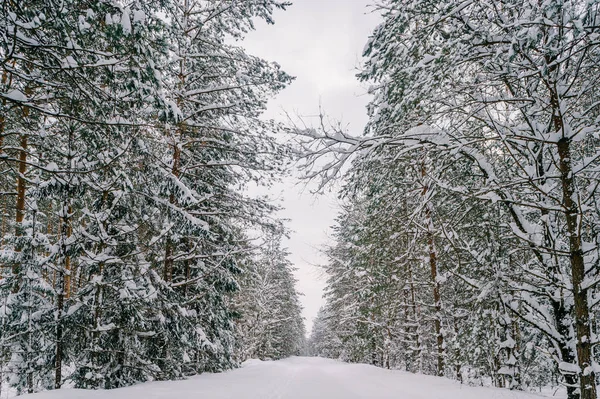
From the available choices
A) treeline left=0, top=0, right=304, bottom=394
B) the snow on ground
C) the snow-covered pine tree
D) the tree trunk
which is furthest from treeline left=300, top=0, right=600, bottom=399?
the snow-covered pine tree

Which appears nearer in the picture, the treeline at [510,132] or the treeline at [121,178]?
the treeline at [510,132]

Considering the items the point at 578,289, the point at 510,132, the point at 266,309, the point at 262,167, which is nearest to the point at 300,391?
the point at 262,167

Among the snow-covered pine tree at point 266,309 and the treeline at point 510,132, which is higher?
the treeline at point 510,132

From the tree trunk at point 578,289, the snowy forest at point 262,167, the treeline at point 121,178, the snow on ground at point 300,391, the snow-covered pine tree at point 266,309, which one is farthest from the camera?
the snow-covered pine tree at point 266,309

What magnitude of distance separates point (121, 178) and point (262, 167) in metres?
4.16

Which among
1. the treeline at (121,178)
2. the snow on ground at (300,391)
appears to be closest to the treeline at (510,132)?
the snow on ground at (300,391)

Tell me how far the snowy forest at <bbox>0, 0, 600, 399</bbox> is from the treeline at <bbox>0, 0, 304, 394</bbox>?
0.21 ft

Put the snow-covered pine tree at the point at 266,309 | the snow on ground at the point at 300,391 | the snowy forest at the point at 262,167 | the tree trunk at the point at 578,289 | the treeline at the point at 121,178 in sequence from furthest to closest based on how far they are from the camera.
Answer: the snow-covered pine tree at the point at 266,309
the snow on ground at the point at 300,391
the treeline at the point at 121,178
the snowy forest at the point at 262,167
the tree trunk at the point at 578,289

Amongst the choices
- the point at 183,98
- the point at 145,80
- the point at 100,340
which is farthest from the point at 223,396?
the point at 183,98

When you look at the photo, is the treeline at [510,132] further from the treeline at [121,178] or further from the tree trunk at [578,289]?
the treeline at [121,178]

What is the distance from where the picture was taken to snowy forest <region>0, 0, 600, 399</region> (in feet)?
13.2

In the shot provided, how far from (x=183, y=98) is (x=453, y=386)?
1087cm

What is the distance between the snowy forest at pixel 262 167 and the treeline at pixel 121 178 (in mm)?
63

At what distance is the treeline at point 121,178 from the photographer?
479cm
